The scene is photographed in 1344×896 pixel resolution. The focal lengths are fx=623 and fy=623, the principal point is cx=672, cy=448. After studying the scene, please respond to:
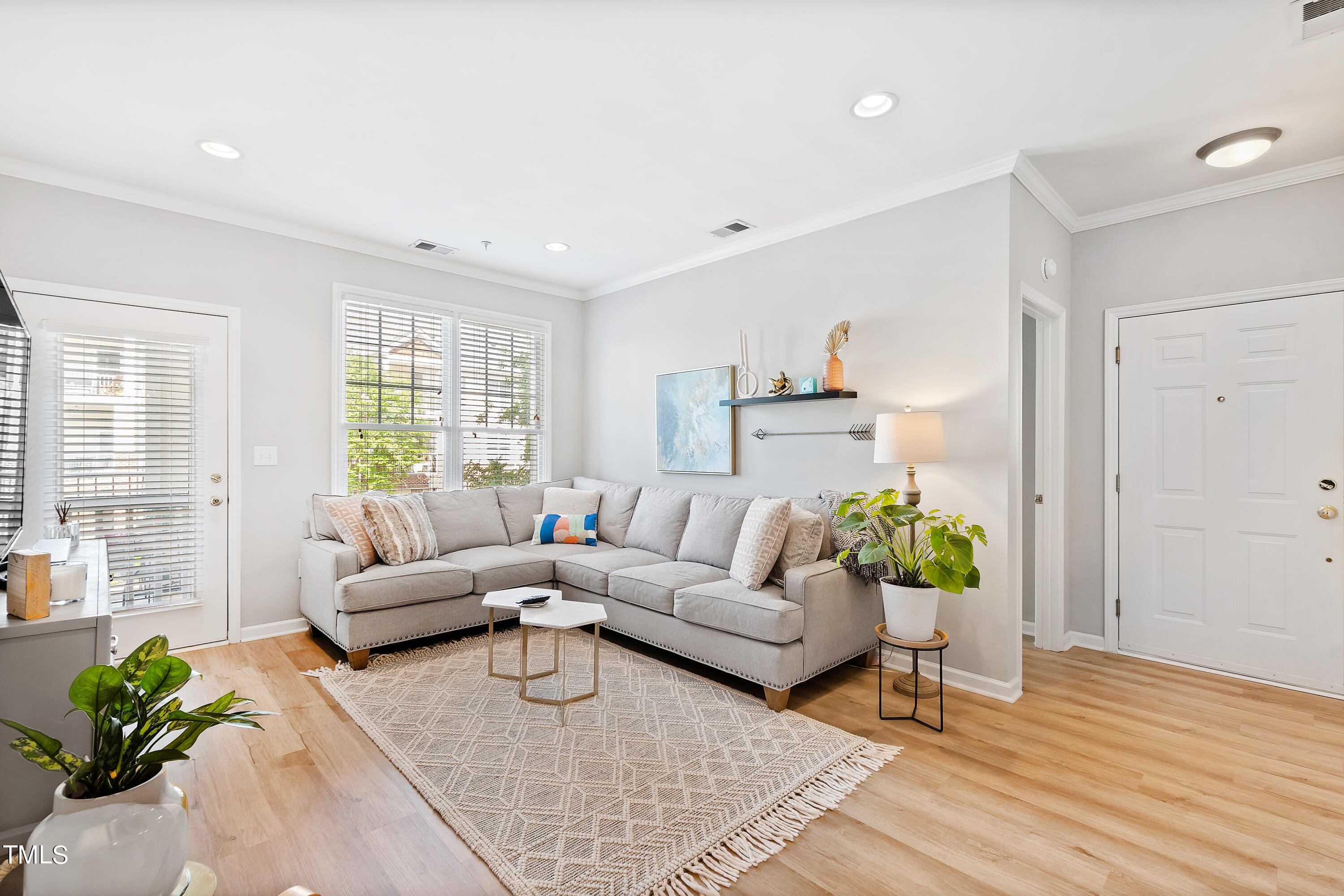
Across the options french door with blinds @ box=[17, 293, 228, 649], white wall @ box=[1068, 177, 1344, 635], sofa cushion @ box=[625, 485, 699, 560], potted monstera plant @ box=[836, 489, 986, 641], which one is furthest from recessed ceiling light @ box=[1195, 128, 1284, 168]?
french door with blinds @ box=[17, 293, 228, 649]

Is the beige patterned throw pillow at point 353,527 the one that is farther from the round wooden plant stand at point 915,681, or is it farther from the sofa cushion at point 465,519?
the round wooden plant stand at point 915,681

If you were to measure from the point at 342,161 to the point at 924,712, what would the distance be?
3.79 metres

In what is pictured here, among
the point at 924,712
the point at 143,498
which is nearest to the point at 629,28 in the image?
the point at 924,712

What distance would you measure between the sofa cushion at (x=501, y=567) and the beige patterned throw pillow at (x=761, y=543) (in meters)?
1.39

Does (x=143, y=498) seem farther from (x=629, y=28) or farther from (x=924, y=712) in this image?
(x=924, y=712)

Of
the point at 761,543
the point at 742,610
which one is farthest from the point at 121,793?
the point at 761,543

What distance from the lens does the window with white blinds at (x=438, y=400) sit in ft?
14.0

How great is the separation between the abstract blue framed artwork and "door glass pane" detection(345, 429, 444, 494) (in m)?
1.67

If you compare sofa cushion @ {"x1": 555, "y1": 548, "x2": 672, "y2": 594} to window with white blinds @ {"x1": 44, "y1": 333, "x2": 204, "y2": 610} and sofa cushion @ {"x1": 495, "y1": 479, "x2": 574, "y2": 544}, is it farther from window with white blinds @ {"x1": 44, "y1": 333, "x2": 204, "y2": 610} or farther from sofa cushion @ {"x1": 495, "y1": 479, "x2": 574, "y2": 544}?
window with white blinds @ {"x1": 44, "y1": 333, "x2": 204, "y2": 610}

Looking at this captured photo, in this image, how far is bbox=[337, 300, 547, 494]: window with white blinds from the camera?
425 cm

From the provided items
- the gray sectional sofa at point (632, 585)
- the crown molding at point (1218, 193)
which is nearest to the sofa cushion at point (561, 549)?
the gray sectional sofa at point (632, 585)

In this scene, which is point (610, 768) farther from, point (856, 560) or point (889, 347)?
point (889, 347)

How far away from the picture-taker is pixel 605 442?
5344mm

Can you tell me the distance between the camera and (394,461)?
4.39 meters
